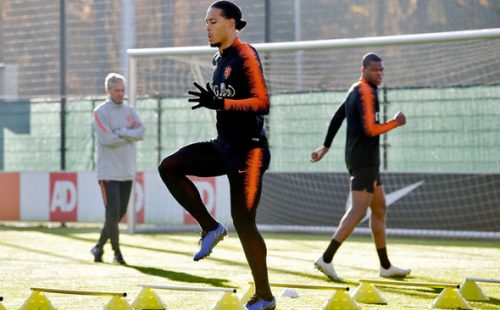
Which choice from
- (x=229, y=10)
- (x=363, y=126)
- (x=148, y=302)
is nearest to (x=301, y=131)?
(x=363, y=126)

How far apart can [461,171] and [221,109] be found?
9.75 m

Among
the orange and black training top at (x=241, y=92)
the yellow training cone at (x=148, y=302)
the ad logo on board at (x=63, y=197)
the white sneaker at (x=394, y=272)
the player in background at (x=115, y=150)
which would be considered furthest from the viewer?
the ad logo on board at (x=63, y=197)

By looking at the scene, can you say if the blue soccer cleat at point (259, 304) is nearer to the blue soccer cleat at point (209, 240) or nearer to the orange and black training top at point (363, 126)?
the blue soccer cleat at point (209, 240)

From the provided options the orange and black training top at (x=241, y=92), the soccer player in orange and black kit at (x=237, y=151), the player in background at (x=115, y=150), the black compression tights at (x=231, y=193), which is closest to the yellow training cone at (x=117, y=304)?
the soccer player in orange and black kit at (x=237, y=151)

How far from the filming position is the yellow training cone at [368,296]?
27.7 ft

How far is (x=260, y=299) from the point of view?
7664 mm

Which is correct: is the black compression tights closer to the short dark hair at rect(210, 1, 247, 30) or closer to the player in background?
the short dark hair at rect(210, 1, 247, 30)

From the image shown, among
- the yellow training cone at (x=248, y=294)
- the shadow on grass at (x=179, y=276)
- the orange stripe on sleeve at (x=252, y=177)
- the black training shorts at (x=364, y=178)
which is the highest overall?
the orange stripe on sleeve at (x=252, y=177)

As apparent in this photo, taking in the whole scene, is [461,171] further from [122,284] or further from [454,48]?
[122,284]

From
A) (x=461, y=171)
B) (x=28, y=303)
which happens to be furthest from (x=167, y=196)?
(x=28, y=303)

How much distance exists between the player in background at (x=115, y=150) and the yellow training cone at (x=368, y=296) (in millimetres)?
4130

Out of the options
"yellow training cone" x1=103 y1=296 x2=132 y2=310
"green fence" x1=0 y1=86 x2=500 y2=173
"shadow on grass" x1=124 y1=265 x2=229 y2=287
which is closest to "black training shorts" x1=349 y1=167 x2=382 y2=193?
"shadow on grass" x1=124 y1=265 x2=229 y2=287

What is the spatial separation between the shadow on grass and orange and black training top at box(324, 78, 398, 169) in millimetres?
1570

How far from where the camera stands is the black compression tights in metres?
7.63
